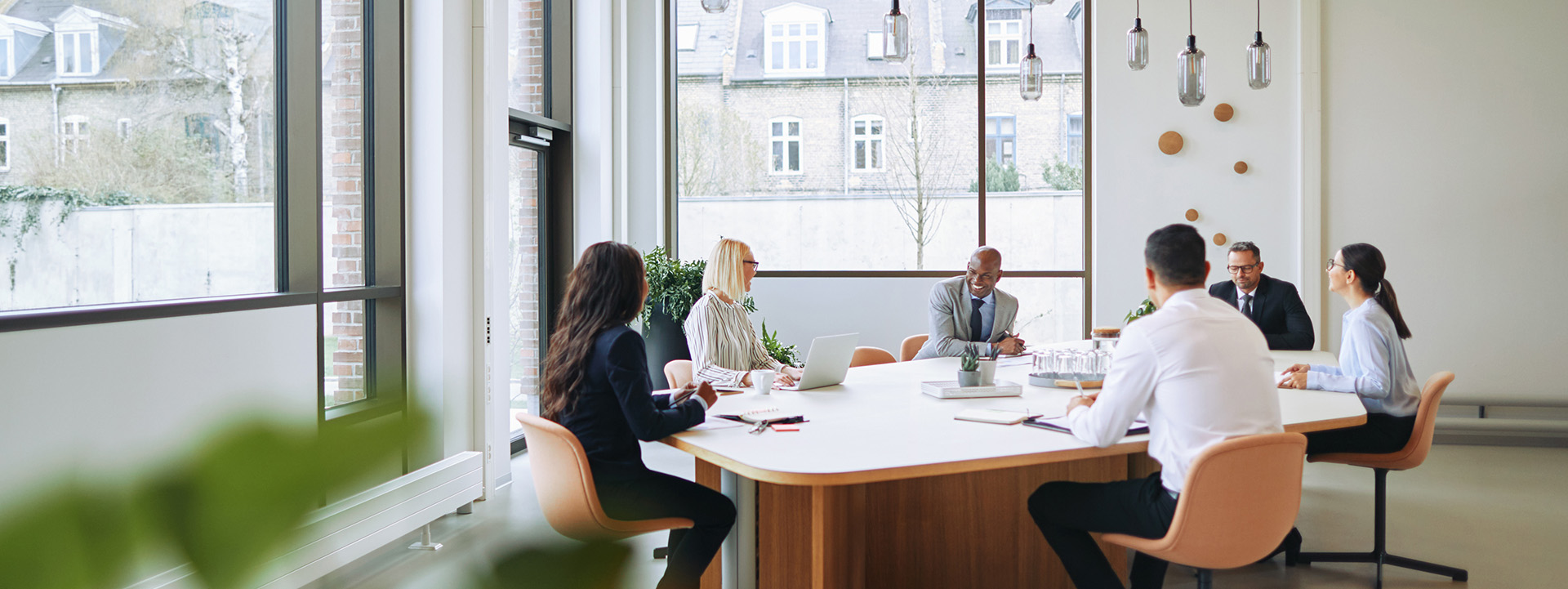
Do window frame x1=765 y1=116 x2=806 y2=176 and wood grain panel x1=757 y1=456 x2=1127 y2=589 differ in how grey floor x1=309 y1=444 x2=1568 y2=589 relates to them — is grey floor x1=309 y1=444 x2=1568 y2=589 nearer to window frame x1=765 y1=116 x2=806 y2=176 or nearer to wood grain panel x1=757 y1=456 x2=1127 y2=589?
wood grain panel x1=757 y1=456 x2=1127 y2=589

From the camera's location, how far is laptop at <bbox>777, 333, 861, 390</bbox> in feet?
11.6

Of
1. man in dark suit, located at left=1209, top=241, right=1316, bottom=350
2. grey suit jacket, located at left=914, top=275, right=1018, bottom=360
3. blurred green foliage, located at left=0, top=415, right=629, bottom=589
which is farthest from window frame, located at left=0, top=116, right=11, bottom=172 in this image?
man in dark suit, located at left=1209, top=241, right=1316, bottom=350

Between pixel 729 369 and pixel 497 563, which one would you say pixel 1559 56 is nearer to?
pixel 729 369

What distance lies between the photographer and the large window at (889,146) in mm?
7066

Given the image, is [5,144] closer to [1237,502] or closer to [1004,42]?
[1237,502]

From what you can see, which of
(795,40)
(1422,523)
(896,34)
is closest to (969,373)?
(896,34)

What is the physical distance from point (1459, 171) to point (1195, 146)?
1.67 metres

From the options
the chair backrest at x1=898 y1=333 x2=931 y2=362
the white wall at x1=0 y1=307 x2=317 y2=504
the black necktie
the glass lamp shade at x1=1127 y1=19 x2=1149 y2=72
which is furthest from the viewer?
the chair backrest at x1=898 y1=333 x2=931 y2=362

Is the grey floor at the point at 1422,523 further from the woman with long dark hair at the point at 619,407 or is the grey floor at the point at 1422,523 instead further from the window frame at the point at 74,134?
the window frame at the point at 74,134

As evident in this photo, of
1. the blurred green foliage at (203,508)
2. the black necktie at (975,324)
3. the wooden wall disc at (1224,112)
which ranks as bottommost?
the black necktie at (975,324)

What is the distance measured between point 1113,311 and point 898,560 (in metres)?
4.06

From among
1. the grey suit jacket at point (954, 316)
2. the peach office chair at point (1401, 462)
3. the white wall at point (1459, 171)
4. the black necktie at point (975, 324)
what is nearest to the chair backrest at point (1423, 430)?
the peach office chair at point (1401, 462)

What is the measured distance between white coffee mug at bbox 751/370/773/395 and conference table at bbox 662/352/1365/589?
60mm

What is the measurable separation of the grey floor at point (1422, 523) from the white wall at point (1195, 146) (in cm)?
167
